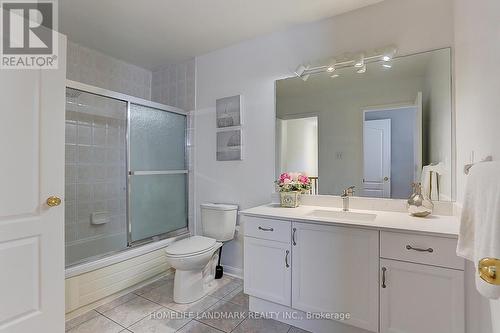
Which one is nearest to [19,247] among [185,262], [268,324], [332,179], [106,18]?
[185,262]

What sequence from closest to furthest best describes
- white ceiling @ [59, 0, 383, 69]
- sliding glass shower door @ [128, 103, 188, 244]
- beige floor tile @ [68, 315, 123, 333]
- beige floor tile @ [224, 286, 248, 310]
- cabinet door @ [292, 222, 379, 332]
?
cabinet door @ [292, 222, 379, 332]
beige floor tile @ [68, 315, 123, 333]
white ceiling @ [59, 0, 383, 69]
beige floor tile @ [224, 286, 248, 310]
sliding glass shower door @ [128, 103, 188, 244]

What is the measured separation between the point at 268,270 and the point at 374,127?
1.37 metres

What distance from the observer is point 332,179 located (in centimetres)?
218

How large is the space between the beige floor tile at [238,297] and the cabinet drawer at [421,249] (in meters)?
1.22

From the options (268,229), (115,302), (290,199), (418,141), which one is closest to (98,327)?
(115,302)

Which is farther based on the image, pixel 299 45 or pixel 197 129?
pixel 197 129

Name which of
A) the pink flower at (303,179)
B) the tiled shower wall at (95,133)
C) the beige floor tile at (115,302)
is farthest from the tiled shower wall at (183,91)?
the pink flower at (303,179)

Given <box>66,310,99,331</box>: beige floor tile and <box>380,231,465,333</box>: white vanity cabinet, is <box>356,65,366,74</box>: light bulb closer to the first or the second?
<box>380,231,465,333</box>: white vanity cabinet

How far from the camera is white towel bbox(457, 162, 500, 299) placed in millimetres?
735

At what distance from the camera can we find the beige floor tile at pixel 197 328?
5.74 ft

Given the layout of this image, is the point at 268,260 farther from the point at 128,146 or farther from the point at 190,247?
the point at 128,146

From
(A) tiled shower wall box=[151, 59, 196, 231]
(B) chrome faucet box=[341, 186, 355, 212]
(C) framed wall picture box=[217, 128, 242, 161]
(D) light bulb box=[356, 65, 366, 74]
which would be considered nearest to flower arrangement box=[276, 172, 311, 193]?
(B) chrome faucet box=[341, 186, 355, 212]

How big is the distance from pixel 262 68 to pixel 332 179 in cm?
126

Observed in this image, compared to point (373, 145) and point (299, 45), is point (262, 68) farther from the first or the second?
point (373, 145)
